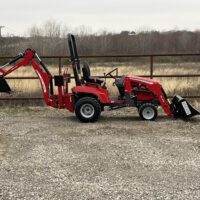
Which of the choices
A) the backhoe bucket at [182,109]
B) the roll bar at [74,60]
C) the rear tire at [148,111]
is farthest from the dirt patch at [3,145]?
the backhoe bucket at [182,109]

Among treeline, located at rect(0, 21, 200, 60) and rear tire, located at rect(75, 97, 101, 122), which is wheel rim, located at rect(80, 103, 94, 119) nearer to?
rear tire, located at rect(75, 97, 101, 122)

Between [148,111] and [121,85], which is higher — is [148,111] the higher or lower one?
the lower one

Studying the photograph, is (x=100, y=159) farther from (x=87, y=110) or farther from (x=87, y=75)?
(x=87, y=75)

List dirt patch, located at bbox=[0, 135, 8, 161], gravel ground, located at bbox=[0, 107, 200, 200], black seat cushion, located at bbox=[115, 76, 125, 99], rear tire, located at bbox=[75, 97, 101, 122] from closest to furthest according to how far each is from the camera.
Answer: gravel ground, located at bbox=[0, 107, 200, 200]
dirt patch, located at bbox=[0, 135, 8, 161]
rear tire, located at bbox=[75, 97, 101, 122]
black seat cushion, located at bbox=[115, 76, 125, 99]

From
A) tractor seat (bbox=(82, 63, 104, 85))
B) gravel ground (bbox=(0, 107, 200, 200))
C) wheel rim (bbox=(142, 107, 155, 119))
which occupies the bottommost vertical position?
gravel ground (bbox=(0, 107, 200, 200))

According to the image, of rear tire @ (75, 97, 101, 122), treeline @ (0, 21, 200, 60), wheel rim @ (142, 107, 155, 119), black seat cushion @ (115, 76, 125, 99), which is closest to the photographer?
rear tire @ (75, 97, 101, 122)

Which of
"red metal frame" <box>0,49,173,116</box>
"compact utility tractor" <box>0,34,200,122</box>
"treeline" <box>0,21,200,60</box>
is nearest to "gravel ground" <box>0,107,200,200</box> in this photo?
"compact utility tractor" <box>0,34,200,122</box>

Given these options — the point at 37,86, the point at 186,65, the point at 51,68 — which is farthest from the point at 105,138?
the point at 186,65

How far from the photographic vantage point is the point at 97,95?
28.8ft

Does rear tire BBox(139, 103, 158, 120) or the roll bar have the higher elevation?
the roll bar

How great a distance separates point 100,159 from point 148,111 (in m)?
3.11

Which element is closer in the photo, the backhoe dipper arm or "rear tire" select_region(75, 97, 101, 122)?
"rear tire" select_region(75, 97, 101, 122)

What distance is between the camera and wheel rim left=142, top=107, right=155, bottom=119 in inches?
354

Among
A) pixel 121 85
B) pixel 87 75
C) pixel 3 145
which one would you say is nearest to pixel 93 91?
pixel 87 75
